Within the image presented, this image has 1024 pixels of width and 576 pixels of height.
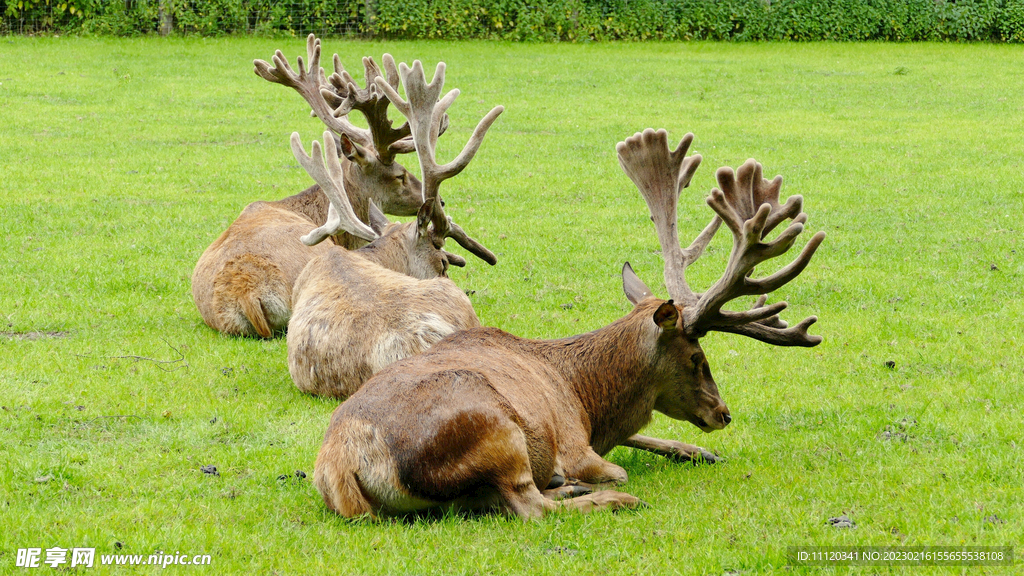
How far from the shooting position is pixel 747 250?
228 inches

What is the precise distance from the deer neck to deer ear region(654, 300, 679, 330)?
21 cm

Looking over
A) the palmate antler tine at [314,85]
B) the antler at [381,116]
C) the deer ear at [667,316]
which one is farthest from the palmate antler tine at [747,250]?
the palmate antler tine at [314,85]

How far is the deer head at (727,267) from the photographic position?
5730 millimetres

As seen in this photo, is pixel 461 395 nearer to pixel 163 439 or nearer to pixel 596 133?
pixel 163 439

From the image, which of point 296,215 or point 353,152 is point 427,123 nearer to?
point 353,152

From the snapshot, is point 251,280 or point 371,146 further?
point 371,146

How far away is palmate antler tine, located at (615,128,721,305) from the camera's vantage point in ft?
21.9

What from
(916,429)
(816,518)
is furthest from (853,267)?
(816,518)

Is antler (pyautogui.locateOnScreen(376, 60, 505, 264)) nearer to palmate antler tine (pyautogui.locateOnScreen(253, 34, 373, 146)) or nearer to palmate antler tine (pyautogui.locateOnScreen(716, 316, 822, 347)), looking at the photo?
palmate antler tine (pyautogui.locateOnScreen(253, 34, 373, 146))

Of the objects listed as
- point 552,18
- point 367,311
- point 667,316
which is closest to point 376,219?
point 367,311

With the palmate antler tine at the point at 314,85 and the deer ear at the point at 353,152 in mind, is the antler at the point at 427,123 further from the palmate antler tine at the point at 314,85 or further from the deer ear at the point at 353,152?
the palmate antler tine at the point at 314,85

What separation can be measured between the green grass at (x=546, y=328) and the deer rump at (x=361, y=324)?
0.27 meters

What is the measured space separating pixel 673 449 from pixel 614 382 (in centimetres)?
59

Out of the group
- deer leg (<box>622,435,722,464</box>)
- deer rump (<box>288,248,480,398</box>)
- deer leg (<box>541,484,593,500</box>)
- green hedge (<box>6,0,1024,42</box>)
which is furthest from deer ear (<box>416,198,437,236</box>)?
green hedge (<box>6,0,1024,42</box>)
